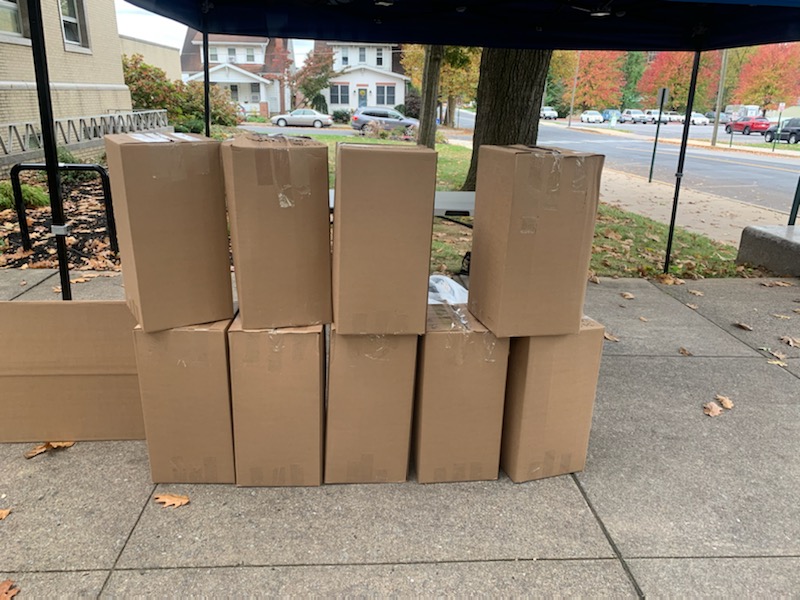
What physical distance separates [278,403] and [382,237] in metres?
0.88

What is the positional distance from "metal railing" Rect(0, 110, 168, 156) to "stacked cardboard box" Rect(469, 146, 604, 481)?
9.95 meters

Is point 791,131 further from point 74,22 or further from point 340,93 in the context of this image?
point 74,22

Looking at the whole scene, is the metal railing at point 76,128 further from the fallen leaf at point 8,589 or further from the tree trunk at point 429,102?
the fallen leaf at point 8,589

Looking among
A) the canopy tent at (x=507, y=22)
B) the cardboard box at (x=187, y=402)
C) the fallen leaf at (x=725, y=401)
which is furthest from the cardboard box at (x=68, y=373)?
the fallen leaf at (x=725, y=401)

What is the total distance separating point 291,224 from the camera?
241cm

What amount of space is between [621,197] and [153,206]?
12508 millimetres

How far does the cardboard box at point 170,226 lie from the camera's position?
2.30 m

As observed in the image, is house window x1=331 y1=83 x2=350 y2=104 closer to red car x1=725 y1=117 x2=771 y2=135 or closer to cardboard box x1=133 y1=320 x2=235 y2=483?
red car x1=725 y1=117 x2=771 y2=135

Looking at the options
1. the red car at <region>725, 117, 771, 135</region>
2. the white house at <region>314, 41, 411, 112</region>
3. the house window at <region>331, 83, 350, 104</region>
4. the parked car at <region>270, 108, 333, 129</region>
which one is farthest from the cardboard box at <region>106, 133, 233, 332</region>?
the house window at <region>331, 83, 350, 104</region>

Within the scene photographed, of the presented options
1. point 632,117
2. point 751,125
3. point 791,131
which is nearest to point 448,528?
point 791,131

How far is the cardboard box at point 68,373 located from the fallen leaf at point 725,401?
10.9 feet

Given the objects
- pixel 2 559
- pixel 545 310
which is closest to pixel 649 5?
pixel 545 310

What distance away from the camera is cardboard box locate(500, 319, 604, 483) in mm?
2684

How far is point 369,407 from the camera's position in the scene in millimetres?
2684
